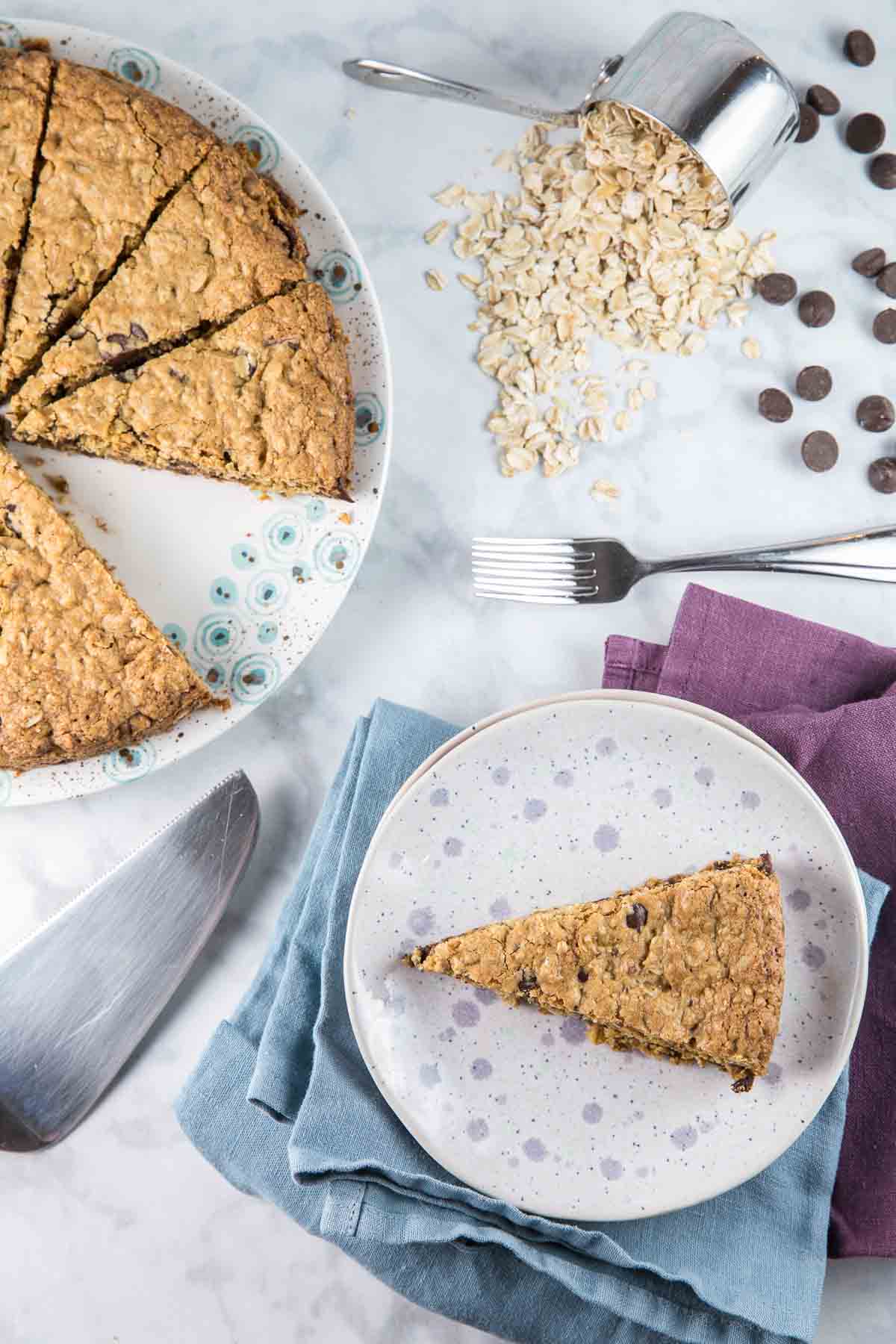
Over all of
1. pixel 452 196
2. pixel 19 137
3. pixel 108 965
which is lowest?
pixel 108 965

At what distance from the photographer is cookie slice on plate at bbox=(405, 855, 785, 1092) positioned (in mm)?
2469

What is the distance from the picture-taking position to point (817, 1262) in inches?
104

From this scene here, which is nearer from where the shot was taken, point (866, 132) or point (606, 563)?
point (606, 563)

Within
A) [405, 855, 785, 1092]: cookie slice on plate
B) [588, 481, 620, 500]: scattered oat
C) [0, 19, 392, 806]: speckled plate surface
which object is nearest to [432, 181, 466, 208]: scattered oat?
[0, 19, 392, 806]: speckled plate surface

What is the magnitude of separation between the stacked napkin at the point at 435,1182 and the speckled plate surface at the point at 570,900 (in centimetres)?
13

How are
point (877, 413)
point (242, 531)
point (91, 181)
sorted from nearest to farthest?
1. point (91, 181)
2. point (242, 531)
3. point (877, 413)

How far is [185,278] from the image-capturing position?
267 cm

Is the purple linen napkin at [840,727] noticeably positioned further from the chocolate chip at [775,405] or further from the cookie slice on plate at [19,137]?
the cookie slice on plate at [19,137]

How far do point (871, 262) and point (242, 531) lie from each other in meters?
1.88

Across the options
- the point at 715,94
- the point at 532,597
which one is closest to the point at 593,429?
the point at 532,597

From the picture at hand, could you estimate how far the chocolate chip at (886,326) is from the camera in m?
3.14

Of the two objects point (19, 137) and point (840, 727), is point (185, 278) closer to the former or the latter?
point (19, 137)

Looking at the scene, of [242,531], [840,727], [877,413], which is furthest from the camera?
[877,413]

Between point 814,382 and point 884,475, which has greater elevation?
point 814,382
